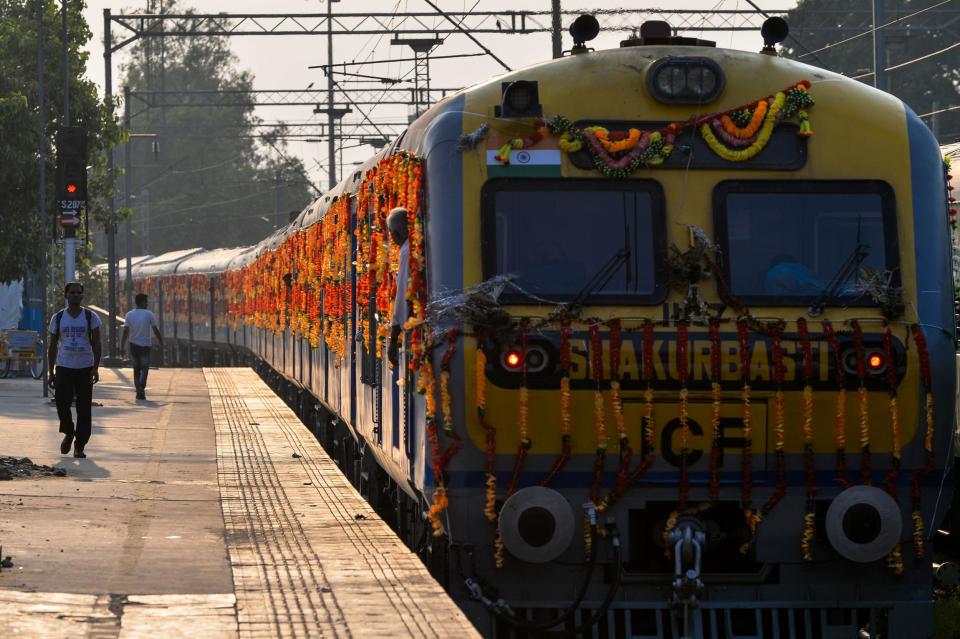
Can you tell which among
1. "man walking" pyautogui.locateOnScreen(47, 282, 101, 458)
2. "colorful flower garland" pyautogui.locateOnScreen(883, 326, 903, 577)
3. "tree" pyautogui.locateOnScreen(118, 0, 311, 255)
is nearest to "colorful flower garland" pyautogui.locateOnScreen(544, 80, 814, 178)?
"colorful flower garland" pyautogui.locateOnScreen(883, 326, 903, 577)

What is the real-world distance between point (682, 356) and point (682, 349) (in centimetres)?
3

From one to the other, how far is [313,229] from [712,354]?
34.1 feet

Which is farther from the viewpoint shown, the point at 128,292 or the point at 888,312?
A: the point at 128,292

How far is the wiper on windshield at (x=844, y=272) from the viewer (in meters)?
8.02

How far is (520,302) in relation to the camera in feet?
25.8

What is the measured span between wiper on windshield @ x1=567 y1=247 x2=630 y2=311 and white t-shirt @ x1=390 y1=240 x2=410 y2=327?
3.03ft

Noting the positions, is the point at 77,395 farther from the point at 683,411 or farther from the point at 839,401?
the point at 839,401

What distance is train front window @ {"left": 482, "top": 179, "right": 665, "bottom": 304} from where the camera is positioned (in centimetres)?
795

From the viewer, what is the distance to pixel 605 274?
798 cm

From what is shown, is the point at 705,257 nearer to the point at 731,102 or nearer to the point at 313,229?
the point at 731,102

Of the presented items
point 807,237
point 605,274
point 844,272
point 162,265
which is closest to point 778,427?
point 844,272

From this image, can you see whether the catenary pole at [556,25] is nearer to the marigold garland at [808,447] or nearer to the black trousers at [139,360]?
the black trousers at [139,360]

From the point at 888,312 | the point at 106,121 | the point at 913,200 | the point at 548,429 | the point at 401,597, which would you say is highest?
the point at 106,121

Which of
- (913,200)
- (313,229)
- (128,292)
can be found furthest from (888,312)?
(128,292)
